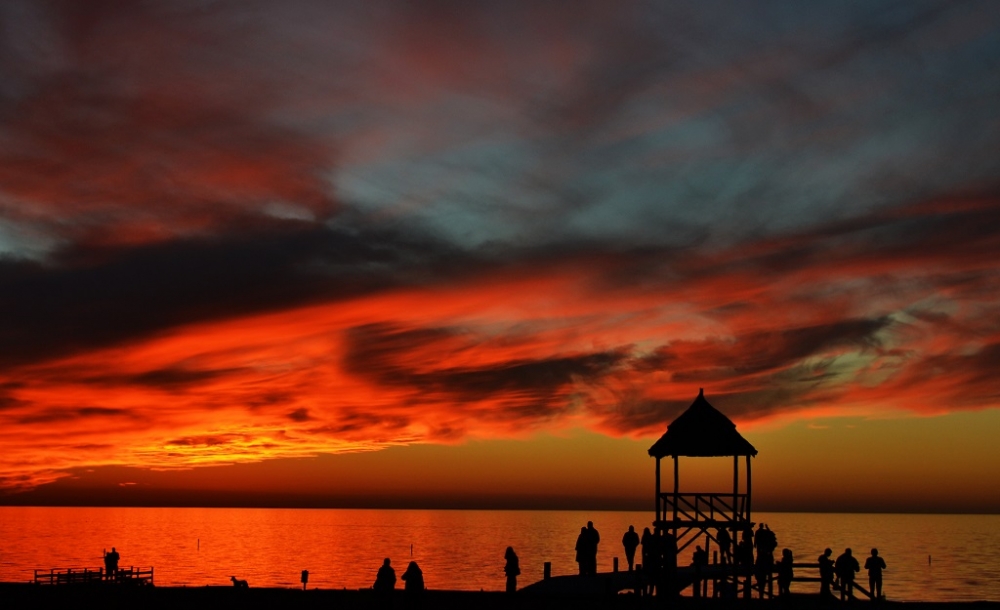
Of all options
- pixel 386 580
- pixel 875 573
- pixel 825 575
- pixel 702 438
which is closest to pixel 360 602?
pixel 386 580

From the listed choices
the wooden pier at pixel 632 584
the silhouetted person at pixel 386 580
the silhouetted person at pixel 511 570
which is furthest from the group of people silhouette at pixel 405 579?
the silhouetted person at pixel 511 570

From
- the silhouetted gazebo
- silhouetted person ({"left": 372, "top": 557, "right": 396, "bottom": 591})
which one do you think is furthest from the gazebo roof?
silhouetted person ({"left": 372, "top": 557, "right": 396, "bottom": 591})

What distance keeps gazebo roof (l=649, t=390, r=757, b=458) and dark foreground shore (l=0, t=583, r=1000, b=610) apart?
18.0 feet

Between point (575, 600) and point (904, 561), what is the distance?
129205mm

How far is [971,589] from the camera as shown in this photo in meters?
104

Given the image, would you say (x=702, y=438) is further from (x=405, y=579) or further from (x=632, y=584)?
(x=405, y=579)

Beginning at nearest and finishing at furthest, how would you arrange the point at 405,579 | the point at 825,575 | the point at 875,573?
the point at 405,579 → the point at 825,575 → the point at 875,573

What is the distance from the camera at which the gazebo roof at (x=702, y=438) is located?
126 ft

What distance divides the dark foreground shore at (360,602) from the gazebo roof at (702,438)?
18.0 ft

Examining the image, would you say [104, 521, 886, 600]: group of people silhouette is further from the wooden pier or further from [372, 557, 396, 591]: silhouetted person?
the wooden pier

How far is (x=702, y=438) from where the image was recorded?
38.7 meters

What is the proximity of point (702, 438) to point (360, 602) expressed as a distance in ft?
45.6

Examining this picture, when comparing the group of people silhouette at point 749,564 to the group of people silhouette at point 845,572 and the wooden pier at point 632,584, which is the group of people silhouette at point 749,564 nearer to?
the group of people silhouette at point 845,572

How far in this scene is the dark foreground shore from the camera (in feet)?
111
